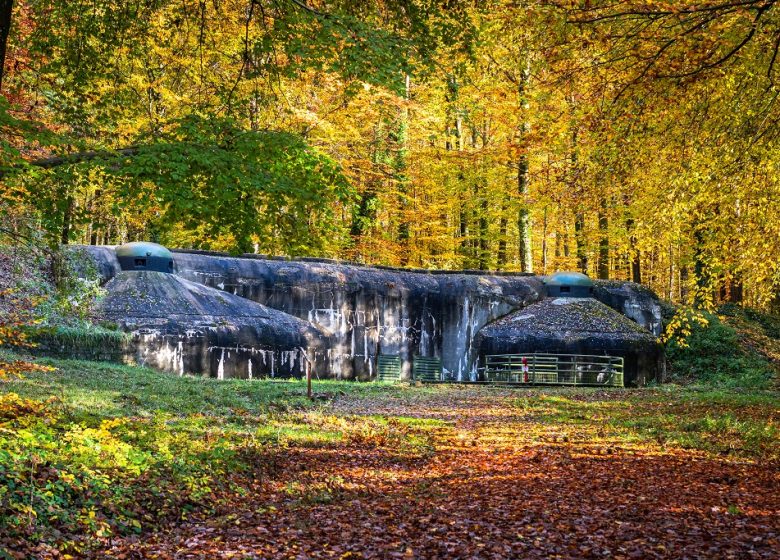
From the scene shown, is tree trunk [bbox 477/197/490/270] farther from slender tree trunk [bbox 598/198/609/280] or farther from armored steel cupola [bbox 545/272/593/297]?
armored steel cupola [bbox 545/272/593/297]

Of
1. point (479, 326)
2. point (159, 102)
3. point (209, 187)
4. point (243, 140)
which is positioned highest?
point (159, 102)

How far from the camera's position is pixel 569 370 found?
27.9 meters

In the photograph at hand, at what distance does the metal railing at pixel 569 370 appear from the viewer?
2778 centimetres

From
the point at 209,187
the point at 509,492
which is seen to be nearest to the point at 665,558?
the point at 509,492

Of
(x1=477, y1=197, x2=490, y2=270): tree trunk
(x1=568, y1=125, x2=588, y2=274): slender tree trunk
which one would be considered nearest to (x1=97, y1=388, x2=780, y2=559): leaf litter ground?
(x1=568, y1=125, x2=588, y2=274): slender tree trunk

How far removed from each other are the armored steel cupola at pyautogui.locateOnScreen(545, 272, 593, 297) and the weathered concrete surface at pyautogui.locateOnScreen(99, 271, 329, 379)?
35.3ft

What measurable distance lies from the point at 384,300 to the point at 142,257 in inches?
351

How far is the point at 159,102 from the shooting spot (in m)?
27.9

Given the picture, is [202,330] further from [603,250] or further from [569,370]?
Answer: [603,250]

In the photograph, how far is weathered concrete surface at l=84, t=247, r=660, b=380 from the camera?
26531 mm

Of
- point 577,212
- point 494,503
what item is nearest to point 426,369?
point 577,212

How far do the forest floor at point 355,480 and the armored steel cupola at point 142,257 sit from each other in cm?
841

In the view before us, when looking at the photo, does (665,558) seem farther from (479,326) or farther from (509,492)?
(479,326)

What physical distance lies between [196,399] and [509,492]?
731cm
